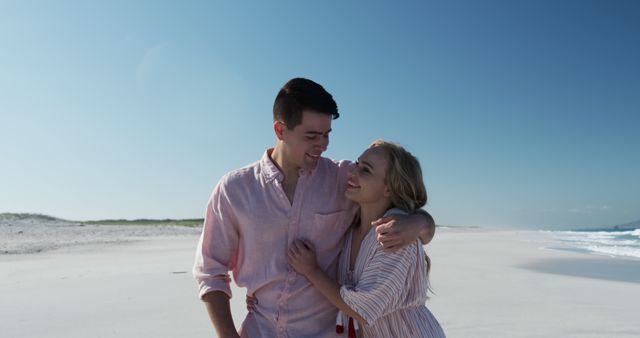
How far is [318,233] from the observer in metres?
2.56

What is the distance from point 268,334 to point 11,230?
813 inches

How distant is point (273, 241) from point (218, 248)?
0.28 meters

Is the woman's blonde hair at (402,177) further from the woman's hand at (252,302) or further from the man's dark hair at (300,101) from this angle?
the woman's hand at (252,302)

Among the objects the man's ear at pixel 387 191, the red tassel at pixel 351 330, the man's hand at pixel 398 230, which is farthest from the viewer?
the man's ear at pixel 387 191

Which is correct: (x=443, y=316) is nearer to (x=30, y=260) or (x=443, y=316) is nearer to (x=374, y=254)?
(x=374, y=254)

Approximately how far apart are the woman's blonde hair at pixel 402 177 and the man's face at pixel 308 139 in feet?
0.91

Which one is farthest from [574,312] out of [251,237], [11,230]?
[11,230]

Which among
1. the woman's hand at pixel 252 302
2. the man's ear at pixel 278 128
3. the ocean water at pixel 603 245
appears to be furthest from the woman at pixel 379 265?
the ocean water at pixel 603 245

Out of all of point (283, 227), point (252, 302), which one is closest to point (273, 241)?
point (283, 227)

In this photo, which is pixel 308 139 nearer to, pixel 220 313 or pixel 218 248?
pixel 218 248

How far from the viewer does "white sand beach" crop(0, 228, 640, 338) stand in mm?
5020

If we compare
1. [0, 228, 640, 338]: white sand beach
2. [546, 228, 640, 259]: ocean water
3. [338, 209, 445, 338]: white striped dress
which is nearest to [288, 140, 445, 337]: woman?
[338, 209, 445, 338]: white striped dress

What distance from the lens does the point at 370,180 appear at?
2.53 metres

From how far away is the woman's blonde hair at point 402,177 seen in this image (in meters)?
2.53
